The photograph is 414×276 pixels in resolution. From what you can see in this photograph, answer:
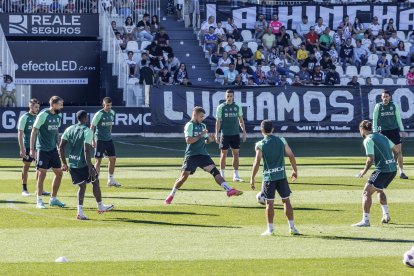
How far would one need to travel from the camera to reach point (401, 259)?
1534 cm

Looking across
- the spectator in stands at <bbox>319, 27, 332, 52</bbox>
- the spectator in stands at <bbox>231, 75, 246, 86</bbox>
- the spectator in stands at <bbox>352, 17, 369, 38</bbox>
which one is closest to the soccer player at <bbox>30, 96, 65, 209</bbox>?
the spectator in stands at <bbox>231, 75, 246, 86</bbox>

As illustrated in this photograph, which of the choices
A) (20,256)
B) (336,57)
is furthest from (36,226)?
(336,57)

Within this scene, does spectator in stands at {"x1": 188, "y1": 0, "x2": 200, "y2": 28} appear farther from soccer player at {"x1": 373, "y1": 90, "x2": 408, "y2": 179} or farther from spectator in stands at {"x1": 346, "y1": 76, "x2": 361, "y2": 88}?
soccer player at {"x1": 373, "y1": 90, "x2": 408, "y2": 179}

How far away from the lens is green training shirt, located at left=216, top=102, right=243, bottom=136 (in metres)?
27.1

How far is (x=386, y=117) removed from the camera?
26953mm

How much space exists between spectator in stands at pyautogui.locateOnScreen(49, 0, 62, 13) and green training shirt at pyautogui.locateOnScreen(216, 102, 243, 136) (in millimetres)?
20957

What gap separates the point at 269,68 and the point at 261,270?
102 ft

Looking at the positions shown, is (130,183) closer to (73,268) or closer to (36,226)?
(36,226)

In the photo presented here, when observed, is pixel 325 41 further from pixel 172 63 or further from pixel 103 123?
pixel 103 123

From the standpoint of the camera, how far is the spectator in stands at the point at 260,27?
47.8 m

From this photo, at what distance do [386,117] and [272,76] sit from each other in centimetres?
1792

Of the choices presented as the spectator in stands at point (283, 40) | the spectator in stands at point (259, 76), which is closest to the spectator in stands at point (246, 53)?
the spectator in stands at point (259, 76)

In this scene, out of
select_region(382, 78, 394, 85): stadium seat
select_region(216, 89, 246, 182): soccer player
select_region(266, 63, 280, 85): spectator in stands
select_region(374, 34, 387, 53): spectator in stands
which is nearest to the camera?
select_region(216, 89, 246, 182): soccer player

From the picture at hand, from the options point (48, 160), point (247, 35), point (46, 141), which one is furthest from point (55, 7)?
point (48, 160)
